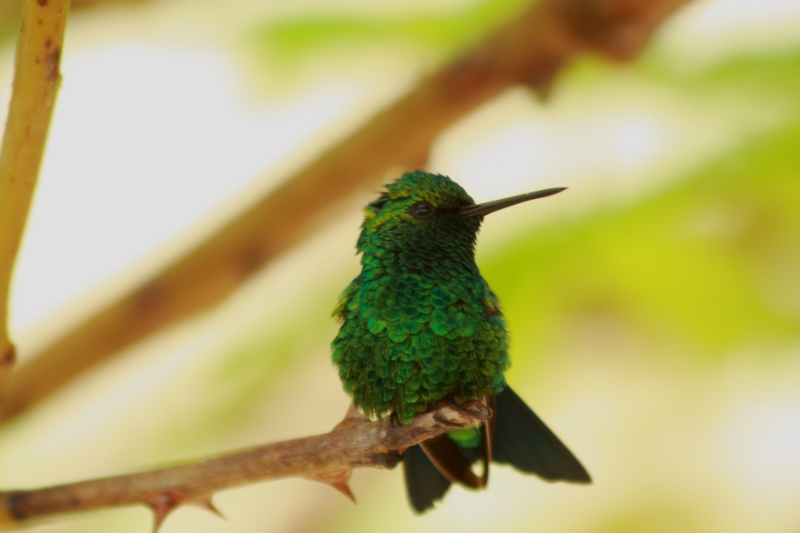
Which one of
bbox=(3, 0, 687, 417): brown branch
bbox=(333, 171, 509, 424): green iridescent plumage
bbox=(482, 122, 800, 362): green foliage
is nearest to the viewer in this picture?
bbox=(333, 171, 509, 424): green iridescent plumage

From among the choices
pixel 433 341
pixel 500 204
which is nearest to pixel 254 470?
pixel 433 341

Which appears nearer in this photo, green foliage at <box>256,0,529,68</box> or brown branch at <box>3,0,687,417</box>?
brown branch at <box>3,0,687,417</box>

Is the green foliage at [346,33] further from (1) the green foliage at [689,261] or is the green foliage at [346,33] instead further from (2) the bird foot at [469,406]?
(2) the bird foot at [469,406]

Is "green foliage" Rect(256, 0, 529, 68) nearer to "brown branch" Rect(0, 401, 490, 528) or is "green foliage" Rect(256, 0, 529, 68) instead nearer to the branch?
the branch

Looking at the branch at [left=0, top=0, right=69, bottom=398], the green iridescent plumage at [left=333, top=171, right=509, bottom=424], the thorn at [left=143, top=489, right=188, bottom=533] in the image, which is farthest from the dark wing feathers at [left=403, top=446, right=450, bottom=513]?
the branch at [left=0, top=0, right=69, bottom=398]

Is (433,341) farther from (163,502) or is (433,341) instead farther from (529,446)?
(163,502)

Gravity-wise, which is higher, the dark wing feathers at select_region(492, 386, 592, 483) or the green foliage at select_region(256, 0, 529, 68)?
the green foliage at select_region(256, 0, 529, 68)
